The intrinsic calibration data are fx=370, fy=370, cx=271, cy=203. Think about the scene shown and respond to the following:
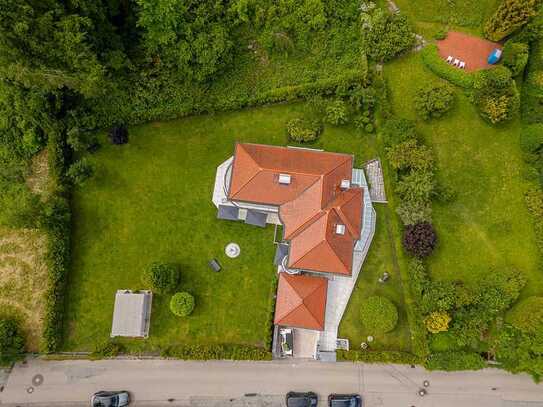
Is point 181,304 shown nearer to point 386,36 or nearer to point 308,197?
point 308,197

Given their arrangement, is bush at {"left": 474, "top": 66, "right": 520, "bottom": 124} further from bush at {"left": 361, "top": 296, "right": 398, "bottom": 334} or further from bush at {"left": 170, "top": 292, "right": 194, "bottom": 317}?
bush at {"left": 170, "top": 292, "right": 194, "bottom": 317}

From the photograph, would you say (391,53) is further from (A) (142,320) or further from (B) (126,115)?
(A) (142,320)

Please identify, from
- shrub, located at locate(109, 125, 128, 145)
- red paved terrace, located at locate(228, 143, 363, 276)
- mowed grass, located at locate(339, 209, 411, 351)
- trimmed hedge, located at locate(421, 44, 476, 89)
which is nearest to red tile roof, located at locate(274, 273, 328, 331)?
red paved terrace, located at locate(228, 143, 363, 276)

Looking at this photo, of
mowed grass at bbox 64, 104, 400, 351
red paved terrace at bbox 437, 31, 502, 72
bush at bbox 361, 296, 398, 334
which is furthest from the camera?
red paved terrace at bbox 437, 31, 502, 72

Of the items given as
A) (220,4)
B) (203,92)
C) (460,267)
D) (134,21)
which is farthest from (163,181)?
(460,267)

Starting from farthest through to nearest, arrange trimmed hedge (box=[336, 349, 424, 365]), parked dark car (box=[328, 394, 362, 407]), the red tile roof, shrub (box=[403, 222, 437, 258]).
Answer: shrub (box=[403, 222, 437, 258]) < trimmed hedge (box=[336, 349, 424, 365]) < parked dark car (box=[328, 394, 362, 407]) < the red tile roof

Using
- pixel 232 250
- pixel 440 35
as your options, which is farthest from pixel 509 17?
pixel 232 250
